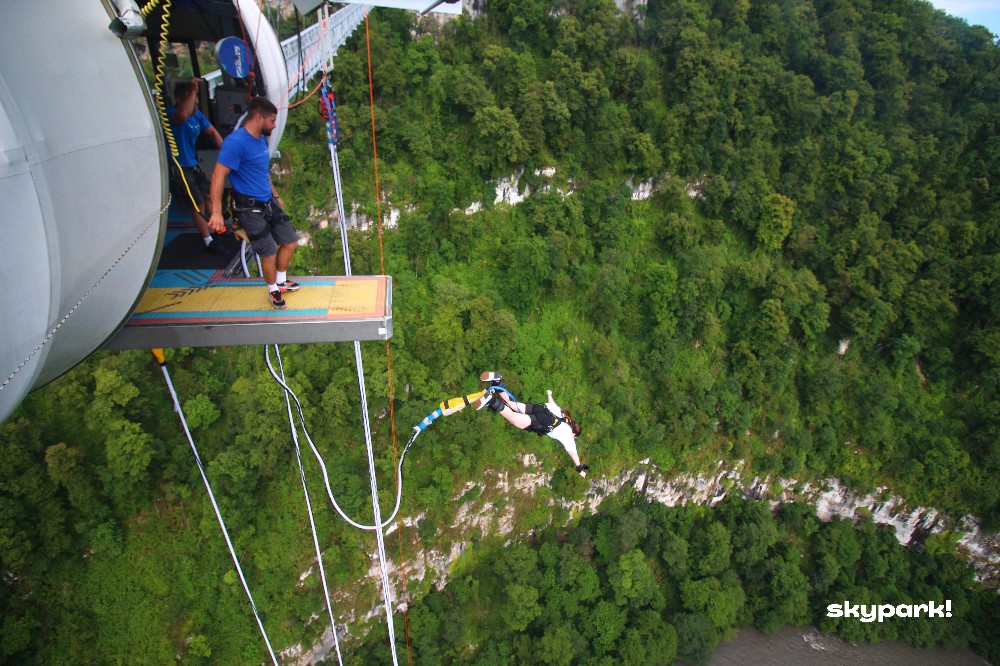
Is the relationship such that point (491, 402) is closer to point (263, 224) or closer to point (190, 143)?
point (263, 224)

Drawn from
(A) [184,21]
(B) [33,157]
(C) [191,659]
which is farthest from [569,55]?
(C) [191,659]

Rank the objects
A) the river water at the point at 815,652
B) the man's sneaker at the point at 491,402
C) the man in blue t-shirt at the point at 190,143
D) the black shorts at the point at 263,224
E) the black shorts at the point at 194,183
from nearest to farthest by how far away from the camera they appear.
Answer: the black shorts at the point at 263,224 → the man in blue t-shirt at the point at 190,143 → the black shorts at the point at 194,183 → the man's sneaker at the point at 491,402 → the river water at the point at 815,652

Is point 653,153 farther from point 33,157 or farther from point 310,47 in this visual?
point 33,157

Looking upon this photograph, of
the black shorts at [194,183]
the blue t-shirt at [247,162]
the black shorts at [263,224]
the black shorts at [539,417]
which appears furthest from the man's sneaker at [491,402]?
the black shorts at [194,183]

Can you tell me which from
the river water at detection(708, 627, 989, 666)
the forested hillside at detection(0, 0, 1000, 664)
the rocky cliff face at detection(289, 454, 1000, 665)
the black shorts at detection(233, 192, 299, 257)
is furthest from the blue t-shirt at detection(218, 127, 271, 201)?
the river water at detection(708, 627, 989, 666)

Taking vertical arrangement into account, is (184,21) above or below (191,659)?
above

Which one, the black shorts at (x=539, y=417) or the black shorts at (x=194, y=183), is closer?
the black shorts at (x=194, y=183)

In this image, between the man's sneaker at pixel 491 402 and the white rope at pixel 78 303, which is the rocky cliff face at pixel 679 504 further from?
the white rope at pixel 78 303

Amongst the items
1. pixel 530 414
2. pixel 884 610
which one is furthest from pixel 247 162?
pixel 884 610
